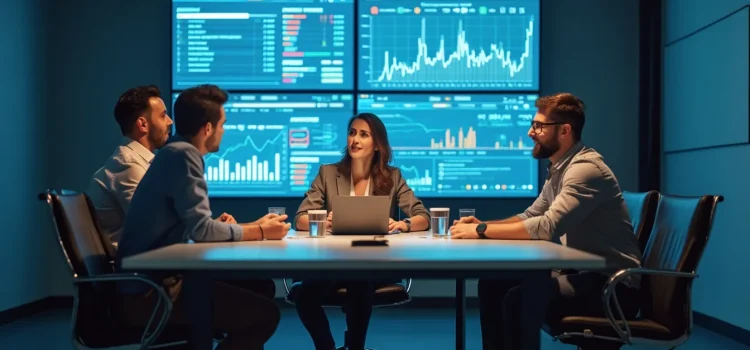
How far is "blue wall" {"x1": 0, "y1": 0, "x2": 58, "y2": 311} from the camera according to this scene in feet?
17.9

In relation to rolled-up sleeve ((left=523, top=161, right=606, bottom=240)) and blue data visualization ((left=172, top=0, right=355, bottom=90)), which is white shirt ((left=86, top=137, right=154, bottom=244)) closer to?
rolled-up sleeve ((left=523, top=161, right=606, bottom=240))

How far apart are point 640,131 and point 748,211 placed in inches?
60.8

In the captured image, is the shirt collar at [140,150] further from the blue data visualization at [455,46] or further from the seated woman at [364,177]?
the blue data visualization at [455,46]

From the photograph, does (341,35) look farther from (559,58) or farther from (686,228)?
(686,228)

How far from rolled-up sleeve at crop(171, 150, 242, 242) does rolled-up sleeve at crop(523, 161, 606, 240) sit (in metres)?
1.16

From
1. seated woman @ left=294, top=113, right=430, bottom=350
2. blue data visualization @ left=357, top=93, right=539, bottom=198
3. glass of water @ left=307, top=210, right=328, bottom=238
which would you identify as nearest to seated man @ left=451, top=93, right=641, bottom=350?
glass of water @ left=307, top=210, right=328, bottom=238

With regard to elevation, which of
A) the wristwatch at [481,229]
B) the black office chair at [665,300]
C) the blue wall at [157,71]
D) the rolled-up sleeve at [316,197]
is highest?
the blue wall at [157,71]

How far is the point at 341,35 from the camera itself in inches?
233

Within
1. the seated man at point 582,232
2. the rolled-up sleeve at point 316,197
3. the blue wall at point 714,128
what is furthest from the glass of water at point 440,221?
the blue wall at point 714,128

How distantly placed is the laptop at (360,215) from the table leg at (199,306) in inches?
43.8

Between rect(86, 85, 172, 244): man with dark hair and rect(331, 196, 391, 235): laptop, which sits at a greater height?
rect(86, 85, 172, 244): man with dark hair

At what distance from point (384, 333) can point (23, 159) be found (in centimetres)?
291

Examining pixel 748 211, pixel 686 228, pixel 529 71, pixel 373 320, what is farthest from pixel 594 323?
pixel 529 71

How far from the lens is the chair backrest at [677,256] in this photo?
8.79 ft
